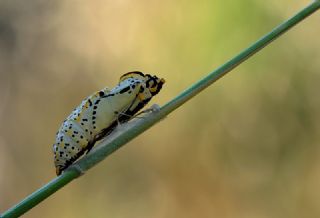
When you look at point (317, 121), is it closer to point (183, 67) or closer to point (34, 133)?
point (183, 67)

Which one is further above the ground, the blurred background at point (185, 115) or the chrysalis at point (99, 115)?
the blurred background at point (185, 115)

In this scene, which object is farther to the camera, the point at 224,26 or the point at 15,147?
the point at 15,147

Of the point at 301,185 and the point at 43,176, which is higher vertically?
the point at 43,176

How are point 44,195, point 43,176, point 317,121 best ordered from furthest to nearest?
point 43,176 → point 317,121 → point 44,195

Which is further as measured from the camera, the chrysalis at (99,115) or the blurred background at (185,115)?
the blurred background at (185,115)

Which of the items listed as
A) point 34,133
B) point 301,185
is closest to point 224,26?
point 301,185
